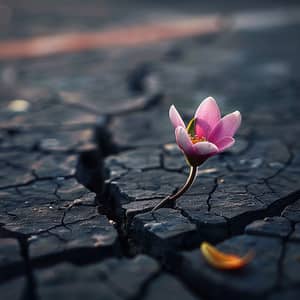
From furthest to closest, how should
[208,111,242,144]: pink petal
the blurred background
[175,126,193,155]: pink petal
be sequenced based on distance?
the blurred background < [208,111,242,144]: pink petal < [175,126,193,155]: pink petal

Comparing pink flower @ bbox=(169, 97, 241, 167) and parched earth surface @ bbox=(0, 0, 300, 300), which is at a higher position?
pink flower @ bbox=(169, 97, 241, 167)

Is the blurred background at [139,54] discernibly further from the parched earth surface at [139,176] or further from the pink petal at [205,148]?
the pink petal at [205,148]

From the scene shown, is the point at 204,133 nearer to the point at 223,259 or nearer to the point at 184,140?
the point at 184,140

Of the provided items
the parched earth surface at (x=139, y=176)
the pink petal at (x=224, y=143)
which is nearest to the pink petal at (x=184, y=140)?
the pink petal at (x=224, y=143)

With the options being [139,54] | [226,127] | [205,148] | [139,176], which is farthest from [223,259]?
[139,54]

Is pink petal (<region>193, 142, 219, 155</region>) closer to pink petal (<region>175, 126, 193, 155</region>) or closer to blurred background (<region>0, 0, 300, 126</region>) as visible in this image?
pink petal (<region>175, 126, 193, 155</region>)

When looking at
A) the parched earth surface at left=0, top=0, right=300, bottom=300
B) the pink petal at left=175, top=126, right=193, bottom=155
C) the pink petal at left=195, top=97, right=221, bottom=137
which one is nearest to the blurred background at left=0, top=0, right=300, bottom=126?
the parched earth surface at left=0, top=0, right=300, bottom=300

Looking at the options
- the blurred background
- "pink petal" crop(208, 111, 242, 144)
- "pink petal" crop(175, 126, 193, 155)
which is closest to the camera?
"pink petal" crop(175, 126, 193, 155)
